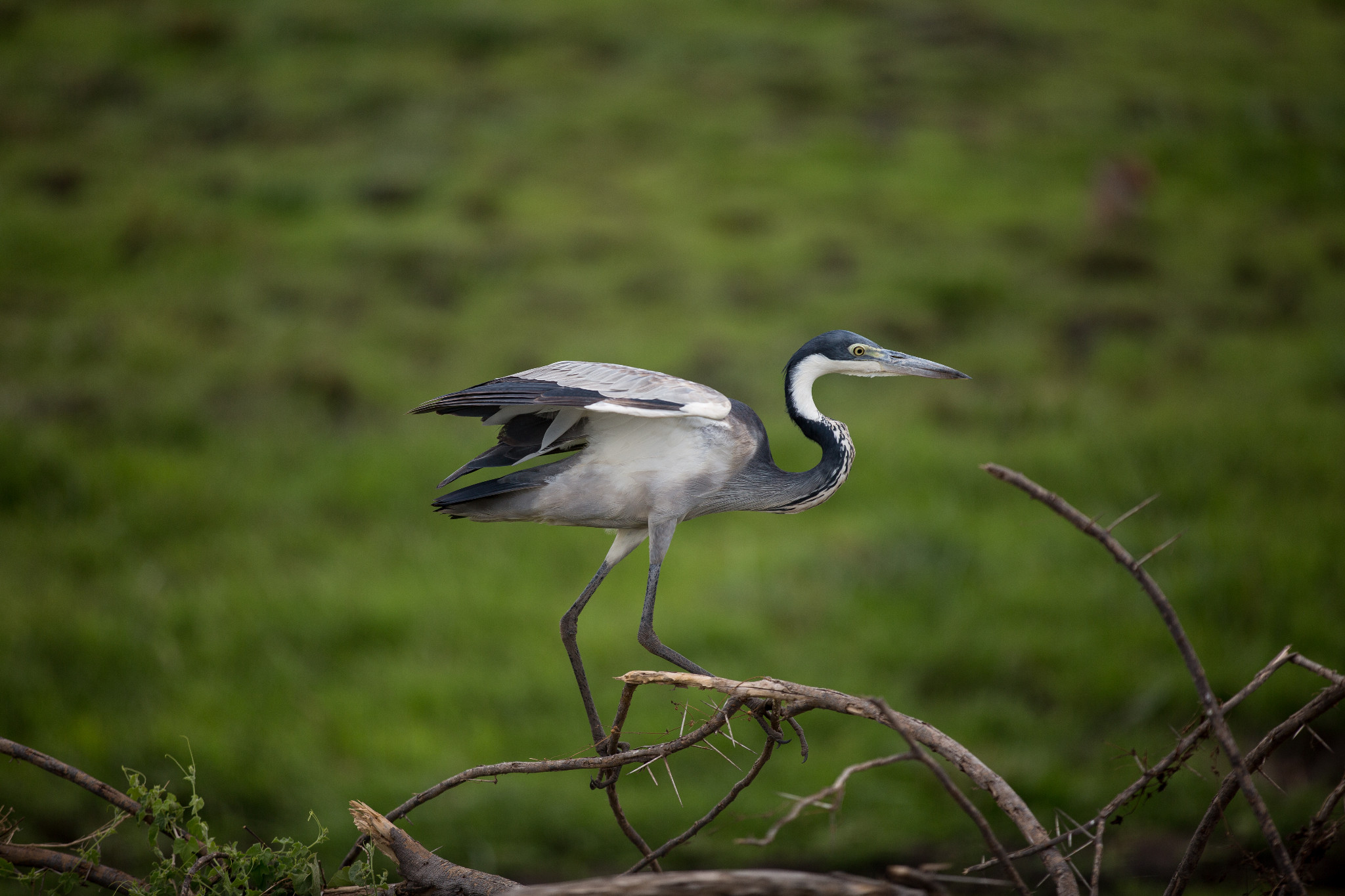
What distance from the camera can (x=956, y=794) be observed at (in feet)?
6.80

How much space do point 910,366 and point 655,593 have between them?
0.96 m

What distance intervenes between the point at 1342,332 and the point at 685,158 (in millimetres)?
6868

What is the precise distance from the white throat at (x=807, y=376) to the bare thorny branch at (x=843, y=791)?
828 mm

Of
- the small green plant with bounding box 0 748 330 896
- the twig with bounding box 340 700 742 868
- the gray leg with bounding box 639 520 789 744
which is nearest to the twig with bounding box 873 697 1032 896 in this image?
the twig with bounding box 340 700 742 868

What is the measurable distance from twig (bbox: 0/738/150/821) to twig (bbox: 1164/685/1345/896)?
2.44 metres

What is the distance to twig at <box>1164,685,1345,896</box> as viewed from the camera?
229 centimetres

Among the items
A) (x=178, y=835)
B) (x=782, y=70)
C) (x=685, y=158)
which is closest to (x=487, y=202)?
(x=685, y=158)

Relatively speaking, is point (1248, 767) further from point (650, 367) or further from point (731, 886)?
point (650, 367)

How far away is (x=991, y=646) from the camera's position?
8.02 m

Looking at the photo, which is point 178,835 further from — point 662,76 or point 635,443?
point 662,76

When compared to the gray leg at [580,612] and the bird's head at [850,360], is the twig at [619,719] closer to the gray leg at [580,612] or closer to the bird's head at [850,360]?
Answer: the gray leg at [580,612]

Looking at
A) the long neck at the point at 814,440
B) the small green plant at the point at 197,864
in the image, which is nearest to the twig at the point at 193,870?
the small green plant at the point at 197,864

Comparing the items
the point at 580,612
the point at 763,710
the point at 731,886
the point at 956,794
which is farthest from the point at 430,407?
the point at 956,794

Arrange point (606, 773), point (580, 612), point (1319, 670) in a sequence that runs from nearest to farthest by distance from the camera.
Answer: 1. point (1319, 670)
2. point (606, 773)
3. point (580, 612)
